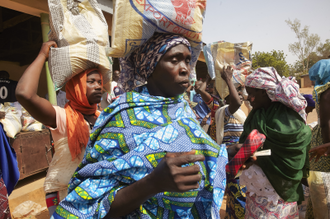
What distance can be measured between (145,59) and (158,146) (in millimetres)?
633

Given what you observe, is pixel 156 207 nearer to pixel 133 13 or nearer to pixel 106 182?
pixel 106 182

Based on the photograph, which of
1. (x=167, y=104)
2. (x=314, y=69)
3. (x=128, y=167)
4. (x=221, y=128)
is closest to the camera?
(x=128, y=167)

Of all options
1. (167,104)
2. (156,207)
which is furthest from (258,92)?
(156,207)

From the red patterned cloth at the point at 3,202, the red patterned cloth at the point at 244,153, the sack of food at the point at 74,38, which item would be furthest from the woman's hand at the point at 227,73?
the red patterned cloth at the point at 3,202

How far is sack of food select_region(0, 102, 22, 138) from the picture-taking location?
12.8 ft

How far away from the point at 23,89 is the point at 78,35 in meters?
0.66

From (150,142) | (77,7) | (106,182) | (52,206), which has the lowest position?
(52,206)

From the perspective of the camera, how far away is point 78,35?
1.90 meters

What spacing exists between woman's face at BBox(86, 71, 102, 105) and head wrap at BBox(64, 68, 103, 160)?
0.04 m

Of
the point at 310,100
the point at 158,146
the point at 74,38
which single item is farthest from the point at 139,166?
the point at 310,100

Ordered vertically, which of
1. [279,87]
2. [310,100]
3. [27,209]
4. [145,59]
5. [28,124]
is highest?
[145,59]

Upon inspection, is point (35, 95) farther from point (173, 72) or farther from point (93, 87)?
point (173, 72)

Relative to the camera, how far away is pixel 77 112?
1.99 m

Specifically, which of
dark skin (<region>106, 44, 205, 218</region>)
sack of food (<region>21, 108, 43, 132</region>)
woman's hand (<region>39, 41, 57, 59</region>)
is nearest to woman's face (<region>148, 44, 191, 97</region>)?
dark skin (<region>106, 44, 205, 218</region>)
